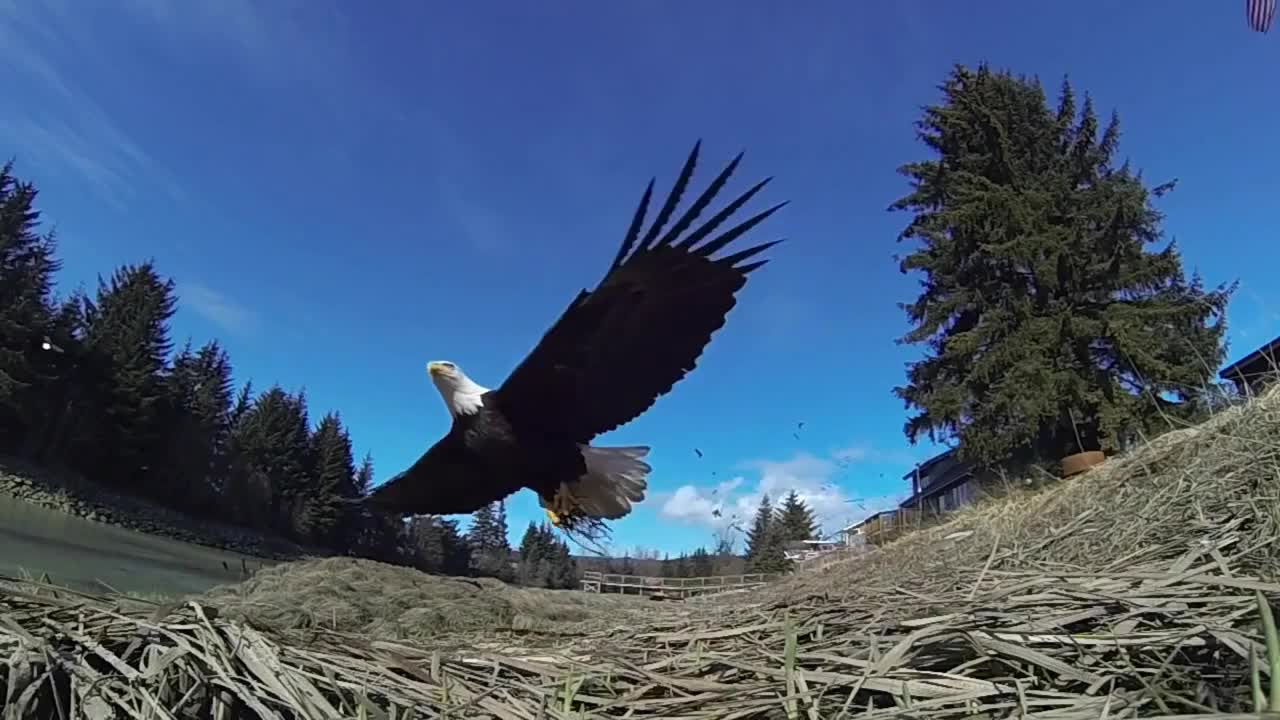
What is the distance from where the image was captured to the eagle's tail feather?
5.06 metres

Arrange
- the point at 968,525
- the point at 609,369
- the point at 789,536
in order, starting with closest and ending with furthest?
the point at 968,525 < the point at 609,369 < the point at 789,536

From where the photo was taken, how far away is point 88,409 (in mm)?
29859

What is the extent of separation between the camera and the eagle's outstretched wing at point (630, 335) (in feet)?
12.1

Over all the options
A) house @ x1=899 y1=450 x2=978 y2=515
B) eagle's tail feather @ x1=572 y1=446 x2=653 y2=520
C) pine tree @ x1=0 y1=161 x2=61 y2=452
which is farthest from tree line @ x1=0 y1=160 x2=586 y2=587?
eagle's tail feather @ x1=572 y1=446 x2=653 y2=520

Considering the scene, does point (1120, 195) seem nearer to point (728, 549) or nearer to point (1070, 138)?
point (1070, 138)

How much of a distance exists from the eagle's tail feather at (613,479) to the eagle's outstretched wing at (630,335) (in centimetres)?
69

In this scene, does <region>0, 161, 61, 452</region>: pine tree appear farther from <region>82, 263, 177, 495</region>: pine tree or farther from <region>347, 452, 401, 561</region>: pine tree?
<region>347, 452, 401, 561</region>: pine tree

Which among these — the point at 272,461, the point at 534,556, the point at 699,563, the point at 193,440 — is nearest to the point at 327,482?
the point at 272,461

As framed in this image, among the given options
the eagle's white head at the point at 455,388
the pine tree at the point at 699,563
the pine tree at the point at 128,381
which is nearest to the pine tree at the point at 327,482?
the pine tree at the point at 128,381

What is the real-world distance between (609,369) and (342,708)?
344 centimetres

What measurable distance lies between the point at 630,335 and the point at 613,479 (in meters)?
1.51

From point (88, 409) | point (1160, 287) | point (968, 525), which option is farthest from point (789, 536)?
point (968, 525)

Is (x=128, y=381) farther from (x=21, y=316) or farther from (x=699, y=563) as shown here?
(x=699, y=563)

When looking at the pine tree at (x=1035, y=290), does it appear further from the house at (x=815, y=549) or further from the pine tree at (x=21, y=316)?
the pine tree at (x=21, y=316)
